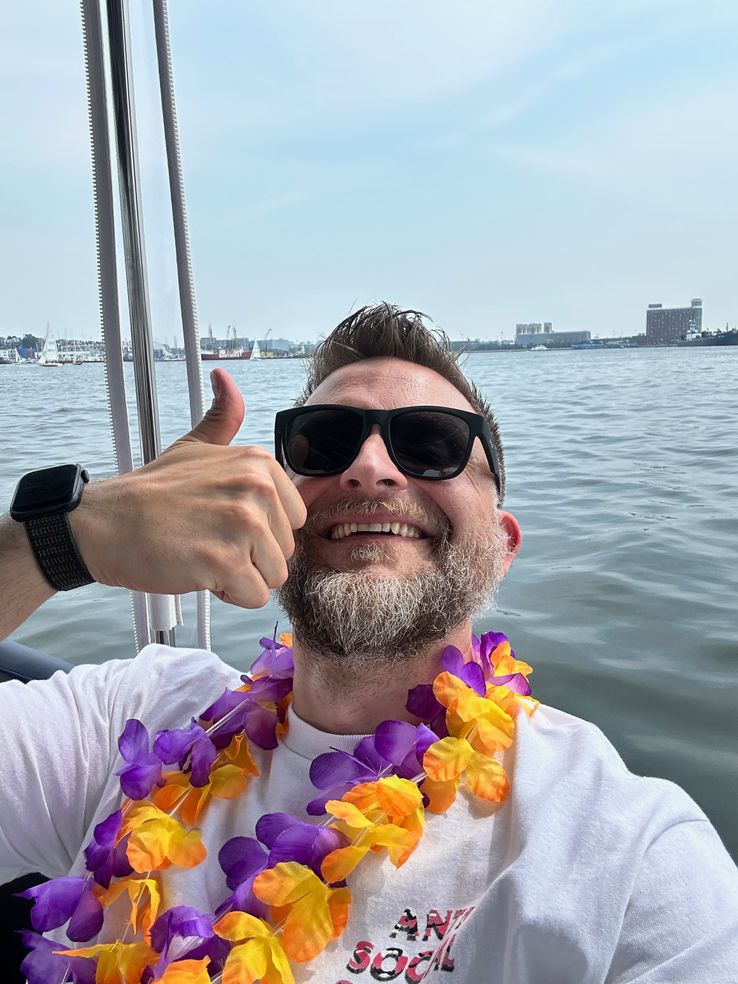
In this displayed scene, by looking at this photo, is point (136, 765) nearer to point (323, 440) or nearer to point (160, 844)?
point (160, 844)

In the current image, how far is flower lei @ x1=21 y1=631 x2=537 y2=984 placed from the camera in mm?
1091

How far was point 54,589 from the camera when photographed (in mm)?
961

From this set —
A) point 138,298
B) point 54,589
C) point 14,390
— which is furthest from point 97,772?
point 14,390

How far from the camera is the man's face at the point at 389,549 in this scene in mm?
1427

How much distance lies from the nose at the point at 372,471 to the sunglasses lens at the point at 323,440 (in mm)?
26

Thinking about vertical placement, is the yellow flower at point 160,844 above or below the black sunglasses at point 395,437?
below

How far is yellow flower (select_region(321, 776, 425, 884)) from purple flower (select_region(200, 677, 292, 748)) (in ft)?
0.93

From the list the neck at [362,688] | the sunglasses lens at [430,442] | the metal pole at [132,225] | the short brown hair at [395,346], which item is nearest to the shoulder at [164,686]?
the neck at [362,688]

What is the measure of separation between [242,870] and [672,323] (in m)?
26.3

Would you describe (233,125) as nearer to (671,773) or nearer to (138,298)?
(138,298)

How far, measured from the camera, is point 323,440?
1.61 metres

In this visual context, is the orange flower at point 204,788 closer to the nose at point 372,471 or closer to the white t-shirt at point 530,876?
the white t-shirt at point 530,876

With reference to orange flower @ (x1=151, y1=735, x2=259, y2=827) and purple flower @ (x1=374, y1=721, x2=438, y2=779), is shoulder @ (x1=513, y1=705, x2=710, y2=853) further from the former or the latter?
orange flower @ (x1=151, y1=735, x2=259, y2=827)

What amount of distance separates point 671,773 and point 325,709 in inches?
48.2
